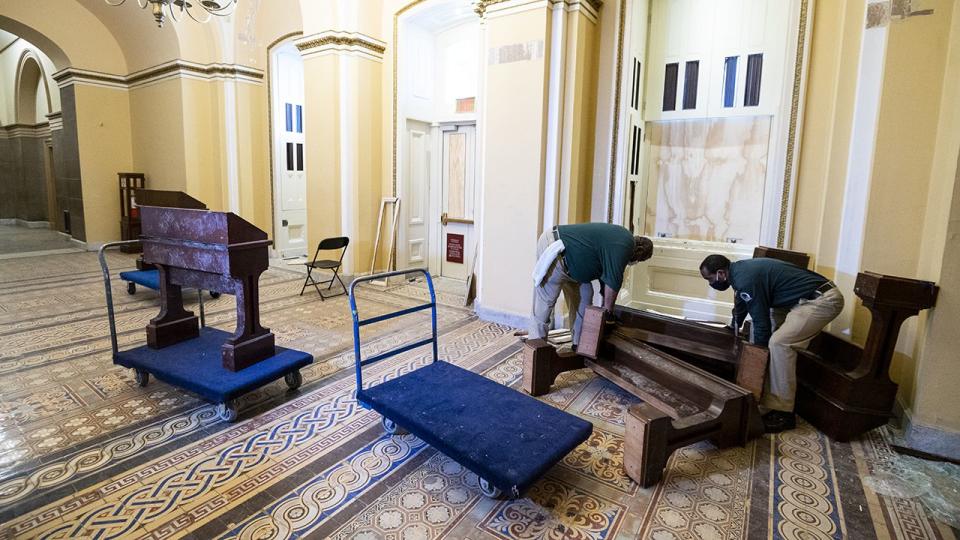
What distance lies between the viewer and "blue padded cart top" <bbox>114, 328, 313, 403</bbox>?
10.3ft

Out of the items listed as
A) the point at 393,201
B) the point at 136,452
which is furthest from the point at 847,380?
the point at 393,201

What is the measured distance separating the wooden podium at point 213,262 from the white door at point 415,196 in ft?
13.8

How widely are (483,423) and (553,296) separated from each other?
1768mm

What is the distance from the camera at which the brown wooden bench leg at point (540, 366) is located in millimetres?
3643

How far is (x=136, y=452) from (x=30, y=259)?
29.3 ft

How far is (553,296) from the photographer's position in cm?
422

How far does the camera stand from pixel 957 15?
3062mm

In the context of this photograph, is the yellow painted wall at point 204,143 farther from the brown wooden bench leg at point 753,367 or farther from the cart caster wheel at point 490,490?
the brown wooden bench leg at point 753,367

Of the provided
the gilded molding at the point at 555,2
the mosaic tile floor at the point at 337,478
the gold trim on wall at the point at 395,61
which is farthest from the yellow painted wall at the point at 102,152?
the gilded molding at the point at 555,2

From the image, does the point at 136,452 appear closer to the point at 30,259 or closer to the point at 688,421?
the point at 688,421

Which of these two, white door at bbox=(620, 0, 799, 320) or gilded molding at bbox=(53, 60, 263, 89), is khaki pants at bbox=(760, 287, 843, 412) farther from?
gilded molding at bbox=(53, 60, 263, 89)

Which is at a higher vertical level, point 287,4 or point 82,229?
point 287,4

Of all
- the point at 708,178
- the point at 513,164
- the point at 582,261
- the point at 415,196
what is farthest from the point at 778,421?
the point at 415,196

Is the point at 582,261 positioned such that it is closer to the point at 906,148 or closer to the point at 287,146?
the point at 906,148
